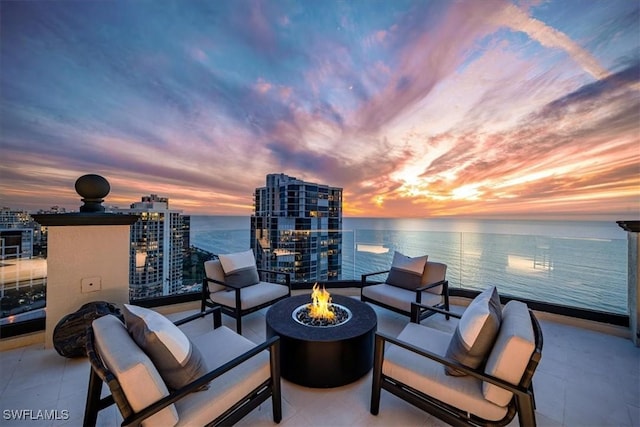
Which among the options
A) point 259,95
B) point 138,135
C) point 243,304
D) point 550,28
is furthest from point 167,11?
point 550,28

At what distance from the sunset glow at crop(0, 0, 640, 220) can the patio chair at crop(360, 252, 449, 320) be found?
328cm

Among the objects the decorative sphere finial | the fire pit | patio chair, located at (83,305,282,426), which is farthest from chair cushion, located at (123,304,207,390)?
the decorative sphere finial

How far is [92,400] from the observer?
1.43m

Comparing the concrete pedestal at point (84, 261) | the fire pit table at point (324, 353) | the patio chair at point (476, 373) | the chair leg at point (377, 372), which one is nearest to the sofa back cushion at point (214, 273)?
the concrete pedestal at point (84, 261)

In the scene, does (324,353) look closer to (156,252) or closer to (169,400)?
(169,400)

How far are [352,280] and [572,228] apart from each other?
408cm

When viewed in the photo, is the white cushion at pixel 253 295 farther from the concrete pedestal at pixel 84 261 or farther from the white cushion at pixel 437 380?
the white cushion at pixel 437 380

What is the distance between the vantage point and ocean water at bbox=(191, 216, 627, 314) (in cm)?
338

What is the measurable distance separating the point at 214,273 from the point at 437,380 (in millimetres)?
3021

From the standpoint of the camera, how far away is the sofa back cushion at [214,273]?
3.28 metres

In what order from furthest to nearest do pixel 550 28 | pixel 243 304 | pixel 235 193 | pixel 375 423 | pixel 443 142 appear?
pixel 235 193 < pixel 443 142 < pixel 550 28 < pixel 243 304 < pixel 375 423

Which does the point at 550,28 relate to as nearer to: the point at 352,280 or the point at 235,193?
the point at 352,280

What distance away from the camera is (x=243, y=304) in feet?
9.61

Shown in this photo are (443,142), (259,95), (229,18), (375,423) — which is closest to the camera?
(375,423)
